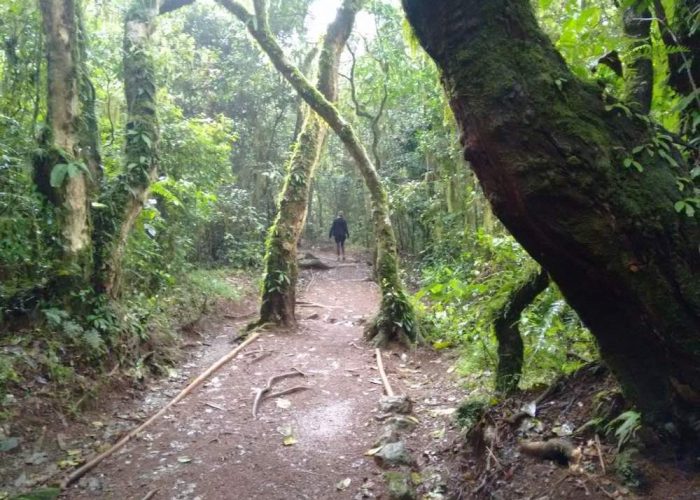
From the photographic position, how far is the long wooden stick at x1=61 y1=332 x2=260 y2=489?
457 cm

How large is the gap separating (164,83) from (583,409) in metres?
13.7

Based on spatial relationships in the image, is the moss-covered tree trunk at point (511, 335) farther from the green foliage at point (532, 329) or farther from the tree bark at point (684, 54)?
the tree bark at point (684, 54)

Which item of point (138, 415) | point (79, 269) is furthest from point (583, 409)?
point (79, 269)

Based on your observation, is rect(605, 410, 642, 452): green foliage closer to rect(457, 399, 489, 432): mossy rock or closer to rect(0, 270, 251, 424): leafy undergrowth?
rect(457, 399, 489, 432): mossy rock

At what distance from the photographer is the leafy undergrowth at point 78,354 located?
516 centimetres

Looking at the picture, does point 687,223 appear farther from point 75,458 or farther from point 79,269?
point 79,269

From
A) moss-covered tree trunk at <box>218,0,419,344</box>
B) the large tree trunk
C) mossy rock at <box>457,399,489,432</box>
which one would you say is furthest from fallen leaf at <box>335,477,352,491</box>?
moss-covered tree trunk at <box>218,0,419,344</box>

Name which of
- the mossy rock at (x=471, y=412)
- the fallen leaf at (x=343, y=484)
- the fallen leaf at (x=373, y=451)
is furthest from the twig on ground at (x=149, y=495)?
the mossy rock at (x=471, y=412)

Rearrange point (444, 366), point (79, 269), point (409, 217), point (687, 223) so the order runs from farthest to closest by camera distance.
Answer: point (409, 217) < point (444, 366) < point (79, 269) < point (687, 223)

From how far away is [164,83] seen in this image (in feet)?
45.7

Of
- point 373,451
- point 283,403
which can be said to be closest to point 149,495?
point 373,451

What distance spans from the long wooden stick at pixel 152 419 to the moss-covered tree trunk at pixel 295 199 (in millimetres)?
1256

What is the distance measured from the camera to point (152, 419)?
230 inches

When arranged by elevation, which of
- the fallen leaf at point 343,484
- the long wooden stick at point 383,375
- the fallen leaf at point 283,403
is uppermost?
the long wooden stick at point 383,375
